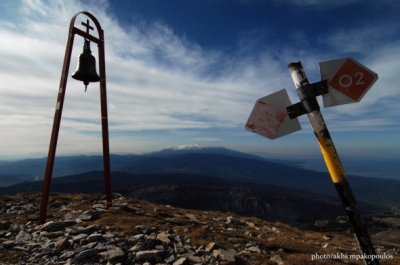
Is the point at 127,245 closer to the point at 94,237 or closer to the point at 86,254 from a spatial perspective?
the point at 94,237

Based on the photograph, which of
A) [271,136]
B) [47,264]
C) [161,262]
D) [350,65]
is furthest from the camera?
[161,262]

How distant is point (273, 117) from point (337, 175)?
1.16 meters

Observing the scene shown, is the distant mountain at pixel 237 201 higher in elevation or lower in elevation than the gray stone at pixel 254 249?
lower

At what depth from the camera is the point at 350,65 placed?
9.17 feet

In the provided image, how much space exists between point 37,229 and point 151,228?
398 cm

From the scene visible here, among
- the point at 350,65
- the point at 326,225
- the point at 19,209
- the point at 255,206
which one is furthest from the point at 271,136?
the point at 255,206

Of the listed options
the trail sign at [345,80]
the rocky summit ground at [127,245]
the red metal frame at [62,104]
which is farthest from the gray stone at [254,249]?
the red metal frame at [62,104]

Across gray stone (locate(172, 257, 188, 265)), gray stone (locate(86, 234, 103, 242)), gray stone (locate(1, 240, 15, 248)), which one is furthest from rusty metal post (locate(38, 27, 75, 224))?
gray stone (locate(172, 257, 188, 265))

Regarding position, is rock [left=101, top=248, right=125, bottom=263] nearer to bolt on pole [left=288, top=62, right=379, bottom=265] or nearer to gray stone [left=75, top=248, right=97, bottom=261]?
gray stone [left=75, top=248, right=97, bottom=261]

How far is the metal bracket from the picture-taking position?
9.61ft

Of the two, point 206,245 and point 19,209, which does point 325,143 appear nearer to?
point 206,245

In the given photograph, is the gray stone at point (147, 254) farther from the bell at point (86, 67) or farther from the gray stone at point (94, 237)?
the bell at point (86, 67)

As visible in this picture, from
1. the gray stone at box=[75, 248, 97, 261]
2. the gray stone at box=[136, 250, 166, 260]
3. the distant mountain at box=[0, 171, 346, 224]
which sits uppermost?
the gray stone at box=[75, 248, 97, 261]

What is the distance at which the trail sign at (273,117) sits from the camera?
10.0 ft
